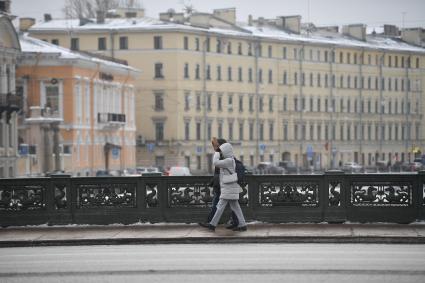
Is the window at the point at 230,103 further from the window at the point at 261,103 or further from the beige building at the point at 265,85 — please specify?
the window at the point at 261,103

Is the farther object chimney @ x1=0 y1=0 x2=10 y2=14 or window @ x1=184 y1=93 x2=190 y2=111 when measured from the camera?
window @ x1=184 y1=93 x2=190 y2=111

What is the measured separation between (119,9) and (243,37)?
11155 millimetres

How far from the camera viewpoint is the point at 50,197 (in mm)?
26312

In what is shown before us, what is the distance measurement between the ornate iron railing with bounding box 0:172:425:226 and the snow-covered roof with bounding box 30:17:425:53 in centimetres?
8581

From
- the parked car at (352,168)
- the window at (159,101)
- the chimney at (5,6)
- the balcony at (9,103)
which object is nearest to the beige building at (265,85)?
the window at (159,101)

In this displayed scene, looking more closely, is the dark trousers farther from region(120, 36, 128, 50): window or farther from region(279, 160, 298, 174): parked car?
region(120, 36, 128, 50): window

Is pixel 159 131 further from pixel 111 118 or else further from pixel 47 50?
pixel 47 50

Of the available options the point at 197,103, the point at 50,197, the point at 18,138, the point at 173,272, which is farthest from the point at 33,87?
the point at 173,272

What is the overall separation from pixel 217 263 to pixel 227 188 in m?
4.36

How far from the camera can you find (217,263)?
20062 millimetres

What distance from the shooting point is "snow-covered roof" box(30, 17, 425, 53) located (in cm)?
11269

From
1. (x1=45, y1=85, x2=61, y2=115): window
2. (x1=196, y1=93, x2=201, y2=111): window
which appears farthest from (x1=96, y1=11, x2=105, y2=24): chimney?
(x1=45, y1=85, x2=61, y2=115): window

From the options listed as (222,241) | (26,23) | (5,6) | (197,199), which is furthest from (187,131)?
(222,241)

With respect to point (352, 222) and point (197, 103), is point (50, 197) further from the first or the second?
point (197, 103)
